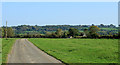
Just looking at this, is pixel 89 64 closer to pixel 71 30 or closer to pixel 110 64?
pixel 110 64

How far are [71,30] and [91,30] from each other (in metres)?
15.0

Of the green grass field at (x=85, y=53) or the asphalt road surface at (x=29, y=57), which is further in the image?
the green grass field at (x=85, y=53)

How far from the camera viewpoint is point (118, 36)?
97.1 m

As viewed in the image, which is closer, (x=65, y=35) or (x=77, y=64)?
(x=77, y=64)

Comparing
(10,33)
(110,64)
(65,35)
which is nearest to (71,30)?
(65,35)

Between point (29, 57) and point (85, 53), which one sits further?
point (85, 53)

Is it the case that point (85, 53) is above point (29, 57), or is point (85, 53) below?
below

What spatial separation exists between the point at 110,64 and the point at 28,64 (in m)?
6.82

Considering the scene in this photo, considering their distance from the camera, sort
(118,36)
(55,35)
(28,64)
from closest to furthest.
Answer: (28,64) < (118,36) < (55,35)

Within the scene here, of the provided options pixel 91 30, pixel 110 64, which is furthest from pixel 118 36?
pixel 110 64

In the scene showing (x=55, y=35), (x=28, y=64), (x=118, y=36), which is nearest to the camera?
(x=28, y=64)

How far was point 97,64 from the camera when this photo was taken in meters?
16.8

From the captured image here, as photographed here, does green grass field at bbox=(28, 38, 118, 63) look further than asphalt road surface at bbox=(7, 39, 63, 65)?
Yes

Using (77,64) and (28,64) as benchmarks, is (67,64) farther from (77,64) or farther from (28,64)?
(28,64)
